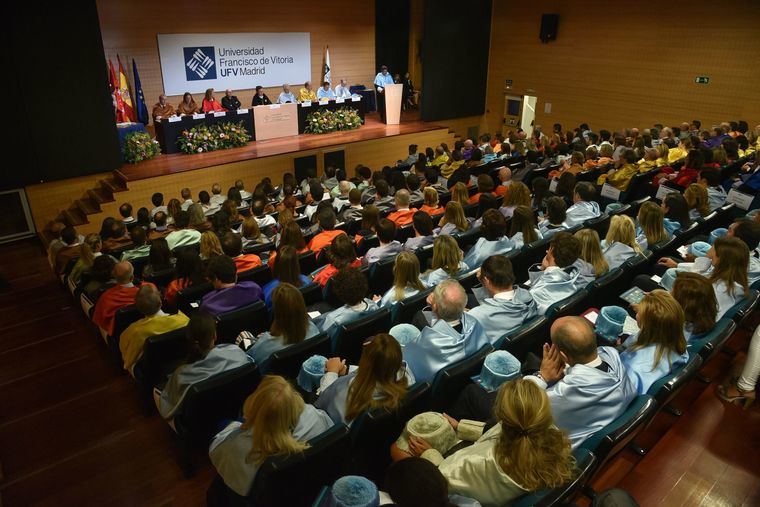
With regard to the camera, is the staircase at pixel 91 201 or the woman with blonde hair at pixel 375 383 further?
the staircase at pixel 91 201

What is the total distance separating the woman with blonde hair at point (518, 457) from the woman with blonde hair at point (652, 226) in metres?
3.16

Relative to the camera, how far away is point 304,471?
7.43 ft

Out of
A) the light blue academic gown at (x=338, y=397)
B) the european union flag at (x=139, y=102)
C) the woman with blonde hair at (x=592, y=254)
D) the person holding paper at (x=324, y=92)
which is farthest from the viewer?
the person holding paper at (x=324, y=92)

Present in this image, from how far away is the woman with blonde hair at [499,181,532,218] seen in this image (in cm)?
588

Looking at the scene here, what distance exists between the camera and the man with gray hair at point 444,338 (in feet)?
9.75

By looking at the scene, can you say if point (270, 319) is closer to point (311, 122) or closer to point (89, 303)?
point (89, 303)

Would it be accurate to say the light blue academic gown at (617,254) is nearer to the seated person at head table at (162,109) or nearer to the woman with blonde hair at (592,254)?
the woman with blonde hair at (592,254)

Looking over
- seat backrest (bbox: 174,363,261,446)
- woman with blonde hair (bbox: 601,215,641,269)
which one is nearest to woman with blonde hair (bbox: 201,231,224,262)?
seat backrest (bbox: 174,363,261,446)

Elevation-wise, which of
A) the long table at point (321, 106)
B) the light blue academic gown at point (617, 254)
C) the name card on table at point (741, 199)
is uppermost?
the long table at point (321, 106)

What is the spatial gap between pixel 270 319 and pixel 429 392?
1.82 m

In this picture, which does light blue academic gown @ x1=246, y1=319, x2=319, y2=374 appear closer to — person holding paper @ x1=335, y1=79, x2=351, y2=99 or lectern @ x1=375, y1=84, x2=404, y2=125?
lectern @ x1=375, y1=84, x2=404, y2=125

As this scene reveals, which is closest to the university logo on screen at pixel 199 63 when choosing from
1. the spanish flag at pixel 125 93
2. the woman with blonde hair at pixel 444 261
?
the spanish flag at pixel 125 93

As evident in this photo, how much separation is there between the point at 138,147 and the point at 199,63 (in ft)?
11.0

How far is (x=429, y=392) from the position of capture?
2703 millimetres
